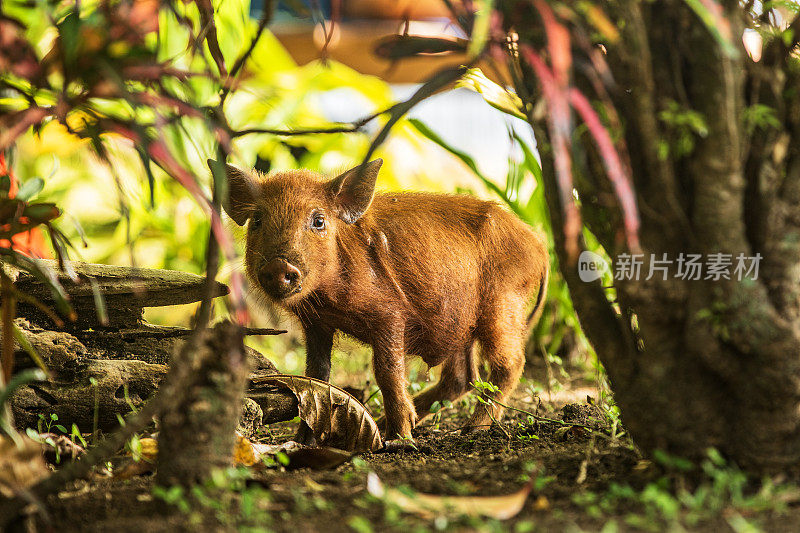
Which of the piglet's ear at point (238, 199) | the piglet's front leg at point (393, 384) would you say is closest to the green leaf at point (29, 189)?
the piglet's ear at point (238, 199)

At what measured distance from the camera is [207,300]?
1663 mm

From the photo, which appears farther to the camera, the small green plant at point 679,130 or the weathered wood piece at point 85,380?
the weathered wood piece at point 85,380

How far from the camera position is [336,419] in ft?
8.99

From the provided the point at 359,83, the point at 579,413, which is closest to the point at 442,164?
the point at 359,83

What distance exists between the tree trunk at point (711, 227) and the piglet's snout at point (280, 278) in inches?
49.6

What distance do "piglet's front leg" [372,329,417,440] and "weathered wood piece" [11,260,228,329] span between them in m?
0.68

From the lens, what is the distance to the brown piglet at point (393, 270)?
2.88 metres

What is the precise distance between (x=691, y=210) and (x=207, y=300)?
1.18 m

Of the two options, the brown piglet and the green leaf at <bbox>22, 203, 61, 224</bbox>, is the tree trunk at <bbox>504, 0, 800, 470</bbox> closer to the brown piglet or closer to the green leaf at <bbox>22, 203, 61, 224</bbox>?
the brown piglet

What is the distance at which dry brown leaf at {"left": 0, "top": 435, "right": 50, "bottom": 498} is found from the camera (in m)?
1.69

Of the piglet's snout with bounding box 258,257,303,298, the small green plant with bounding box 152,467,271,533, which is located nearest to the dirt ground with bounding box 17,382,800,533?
the small green plant with bounding box 152,467,271,533

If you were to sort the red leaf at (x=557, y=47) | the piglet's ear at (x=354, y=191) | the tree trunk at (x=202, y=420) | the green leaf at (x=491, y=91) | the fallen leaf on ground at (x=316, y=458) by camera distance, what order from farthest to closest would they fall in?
the piglet's ear at (x=354, y=191) → the green leaf at (x=491, y=91) → the fallen leaf on ground at (x=316, y=458) → the tree trunk at (x=202, y=420) → the red leaf at (x=557, y=47)

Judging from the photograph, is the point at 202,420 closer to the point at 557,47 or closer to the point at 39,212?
the point at 39,212

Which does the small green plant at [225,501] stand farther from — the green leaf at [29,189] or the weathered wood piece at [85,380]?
the green leaf at [29,189]
